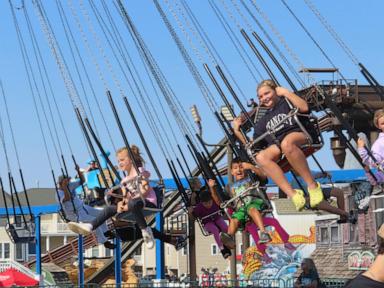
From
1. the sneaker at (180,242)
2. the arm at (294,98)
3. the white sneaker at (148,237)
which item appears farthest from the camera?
the sneaker at (180,242)

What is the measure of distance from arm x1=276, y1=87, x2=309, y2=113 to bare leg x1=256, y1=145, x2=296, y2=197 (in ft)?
1.85

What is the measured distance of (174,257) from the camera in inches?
2724

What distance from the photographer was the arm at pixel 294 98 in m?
9.16

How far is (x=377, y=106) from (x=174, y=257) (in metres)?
46.2

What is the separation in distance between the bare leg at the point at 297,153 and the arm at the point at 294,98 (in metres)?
0.31

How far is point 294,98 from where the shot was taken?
360 inches

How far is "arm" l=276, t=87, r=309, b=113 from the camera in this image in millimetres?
9156

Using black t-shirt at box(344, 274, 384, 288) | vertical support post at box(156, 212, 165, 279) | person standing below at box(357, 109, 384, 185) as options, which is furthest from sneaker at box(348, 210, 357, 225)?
vertical support post at box(156, 212, 165, 279)

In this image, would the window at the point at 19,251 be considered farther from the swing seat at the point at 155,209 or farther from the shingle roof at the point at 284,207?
the swing seat at the point at 155,209

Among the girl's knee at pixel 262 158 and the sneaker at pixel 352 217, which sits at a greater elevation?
the girl's knee at pixel 262 158

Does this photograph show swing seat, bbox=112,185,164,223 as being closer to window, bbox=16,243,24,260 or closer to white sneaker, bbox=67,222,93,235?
white sneaker, bbox=67,222,93,235

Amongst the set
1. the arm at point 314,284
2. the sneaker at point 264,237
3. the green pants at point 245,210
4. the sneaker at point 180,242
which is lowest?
the arm at point 314,284

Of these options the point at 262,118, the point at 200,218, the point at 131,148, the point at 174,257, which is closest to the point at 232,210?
the point at 200,218

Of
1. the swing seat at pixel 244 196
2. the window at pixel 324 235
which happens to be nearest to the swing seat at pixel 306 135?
the swing seat at pixel 244 196
